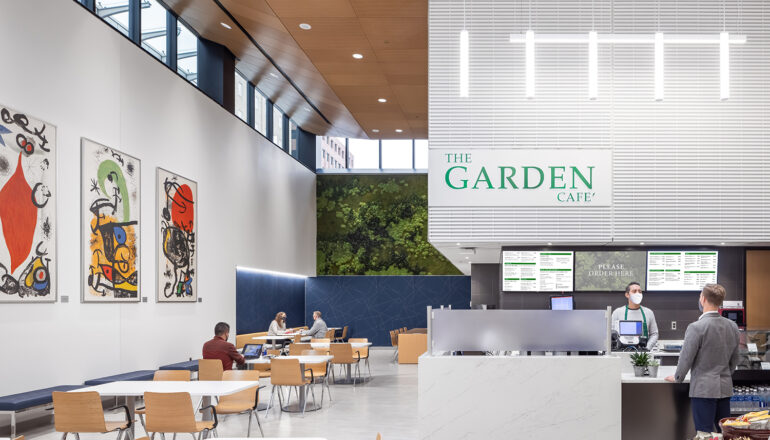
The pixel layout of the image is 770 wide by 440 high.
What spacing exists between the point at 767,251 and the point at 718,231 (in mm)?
1613

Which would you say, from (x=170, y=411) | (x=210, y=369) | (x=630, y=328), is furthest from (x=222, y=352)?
(x=630, y=328)

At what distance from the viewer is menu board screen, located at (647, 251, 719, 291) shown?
816 centimetres

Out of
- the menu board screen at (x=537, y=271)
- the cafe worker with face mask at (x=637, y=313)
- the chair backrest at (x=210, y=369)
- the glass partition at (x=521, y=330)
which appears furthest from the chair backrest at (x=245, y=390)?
the cafe worker with face mask at (x=637, y=313)

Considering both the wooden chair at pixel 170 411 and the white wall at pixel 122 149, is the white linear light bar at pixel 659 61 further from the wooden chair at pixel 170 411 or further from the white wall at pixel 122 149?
the white wall at pixel 122 149

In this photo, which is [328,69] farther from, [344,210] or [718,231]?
[344,210]

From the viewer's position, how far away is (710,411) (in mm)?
5352

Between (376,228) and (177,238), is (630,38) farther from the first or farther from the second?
(376,228)

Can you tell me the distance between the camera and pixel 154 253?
11250mm

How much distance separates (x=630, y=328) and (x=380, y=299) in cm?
1667

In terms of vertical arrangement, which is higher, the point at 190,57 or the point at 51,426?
the point at 190,57

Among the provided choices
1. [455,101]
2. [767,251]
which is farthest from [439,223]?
[767,251]

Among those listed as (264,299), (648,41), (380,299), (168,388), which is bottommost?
(380,299)

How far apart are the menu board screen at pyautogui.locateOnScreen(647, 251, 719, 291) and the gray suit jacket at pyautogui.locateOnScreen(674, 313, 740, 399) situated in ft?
9.51

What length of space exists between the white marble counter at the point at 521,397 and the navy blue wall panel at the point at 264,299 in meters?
10.4
